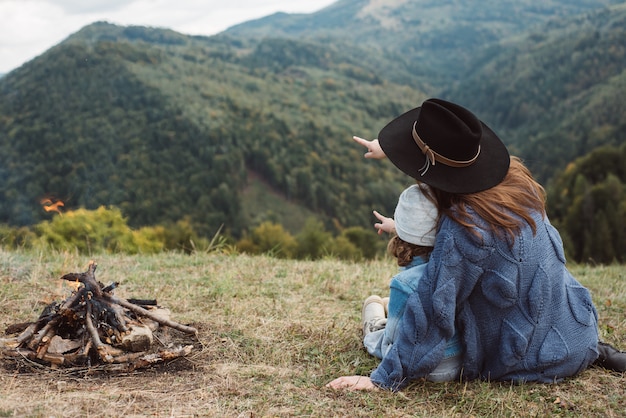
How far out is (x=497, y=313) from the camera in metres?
3.59

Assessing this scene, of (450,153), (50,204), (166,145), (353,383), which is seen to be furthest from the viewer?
(166,145)

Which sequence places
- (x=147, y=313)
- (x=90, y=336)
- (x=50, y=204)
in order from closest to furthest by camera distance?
(x=90, y=336) → (x=147, y=313) → (x=50, y=204)

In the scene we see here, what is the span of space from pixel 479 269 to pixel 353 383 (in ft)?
3.86

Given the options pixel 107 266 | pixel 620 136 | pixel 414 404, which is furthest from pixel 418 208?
pixel 620 136

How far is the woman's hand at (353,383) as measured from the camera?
12.4 feet

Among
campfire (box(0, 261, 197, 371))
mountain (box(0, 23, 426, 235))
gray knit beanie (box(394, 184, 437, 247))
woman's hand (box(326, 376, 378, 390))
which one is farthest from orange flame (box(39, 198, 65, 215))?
mountain (box(0, 23, 426, 235))

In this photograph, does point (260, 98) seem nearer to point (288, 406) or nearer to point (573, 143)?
point (573, 143)

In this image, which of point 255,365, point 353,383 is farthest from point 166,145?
point 353,383

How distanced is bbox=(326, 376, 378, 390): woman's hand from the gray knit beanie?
1022mm

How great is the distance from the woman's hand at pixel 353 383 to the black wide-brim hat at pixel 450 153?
144cm

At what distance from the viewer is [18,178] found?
235 ft

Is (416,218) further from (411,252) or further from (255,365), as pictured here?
(255,365)

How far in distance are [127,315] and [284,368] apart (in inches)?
52.6

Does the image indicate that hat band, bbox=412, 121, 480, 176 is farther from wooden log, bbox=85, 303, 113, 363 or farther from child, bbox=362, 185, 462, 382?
wooden log, bbox=85, 303, 113, 363
